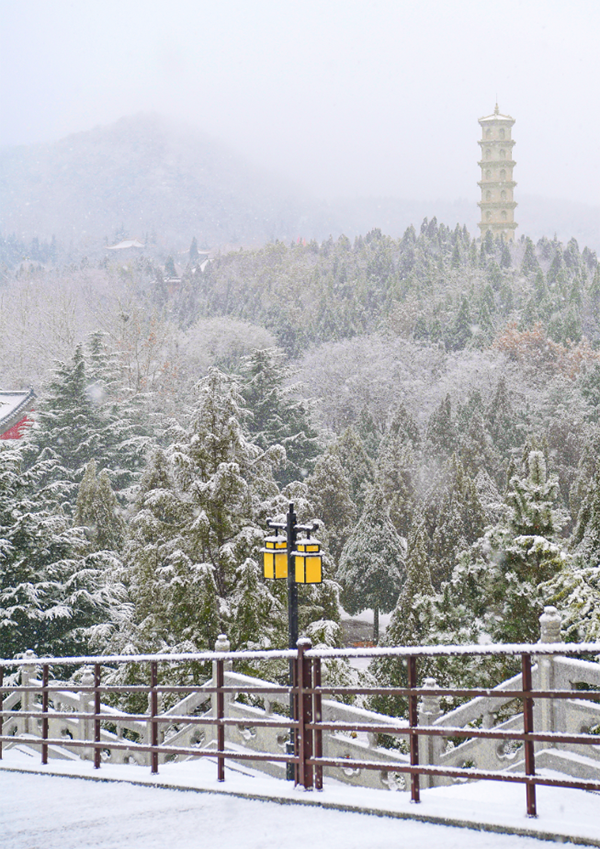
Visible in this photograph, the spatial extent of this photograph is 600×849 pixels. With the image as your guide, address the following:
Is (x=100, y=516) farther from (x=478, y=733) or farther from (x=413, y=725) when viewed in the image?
(x=478, y=733)

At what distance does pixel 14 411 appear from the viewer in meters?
46.9

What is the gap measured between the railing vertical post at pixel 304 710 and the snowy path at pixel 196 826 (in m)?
0.28

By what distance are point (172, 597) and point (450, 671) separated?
23.8 feet

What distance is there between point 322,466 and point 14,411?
1763 cm

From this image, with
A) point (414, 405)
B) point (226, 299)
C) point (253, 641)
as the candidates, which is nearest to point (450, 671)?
point (253, 641)

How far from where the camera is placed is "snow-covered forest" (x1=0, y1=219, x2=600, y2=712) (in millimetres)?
19703

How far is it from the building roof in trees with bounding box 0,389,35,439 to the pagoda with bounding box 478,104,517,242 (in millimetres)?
82735

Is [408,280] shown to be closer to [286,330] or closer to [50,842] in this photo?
[286,330]

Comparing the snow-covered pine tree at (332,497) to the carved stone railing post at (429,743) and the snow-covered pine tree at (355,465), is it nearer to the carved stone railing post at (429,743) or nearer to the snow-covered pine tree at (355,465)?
the snow-covered pine tree at (355,465)

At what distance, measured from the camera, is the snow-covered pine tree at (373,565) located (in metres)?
37.2

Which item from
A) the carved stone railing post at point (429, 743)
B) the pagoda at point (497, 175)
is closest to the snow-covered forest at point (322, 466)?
the carved stone railing post at point (429, 743)

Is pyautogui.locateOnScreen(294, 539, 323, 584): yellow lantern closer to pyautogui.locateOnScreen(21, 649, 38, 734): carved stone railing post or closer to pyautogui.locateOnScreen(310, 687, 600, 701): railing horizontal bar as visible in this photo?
pyautogui.locateOnScreen(21, 649, 38, 734): carved stone railing post

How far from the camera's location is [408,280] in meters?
94.6

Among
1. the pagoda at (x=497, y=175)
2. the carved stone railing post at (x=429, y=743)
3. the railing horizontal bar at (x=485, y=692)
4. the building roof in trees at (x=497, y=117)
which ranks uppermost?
the building roof in trees at (x=497, y=117)
